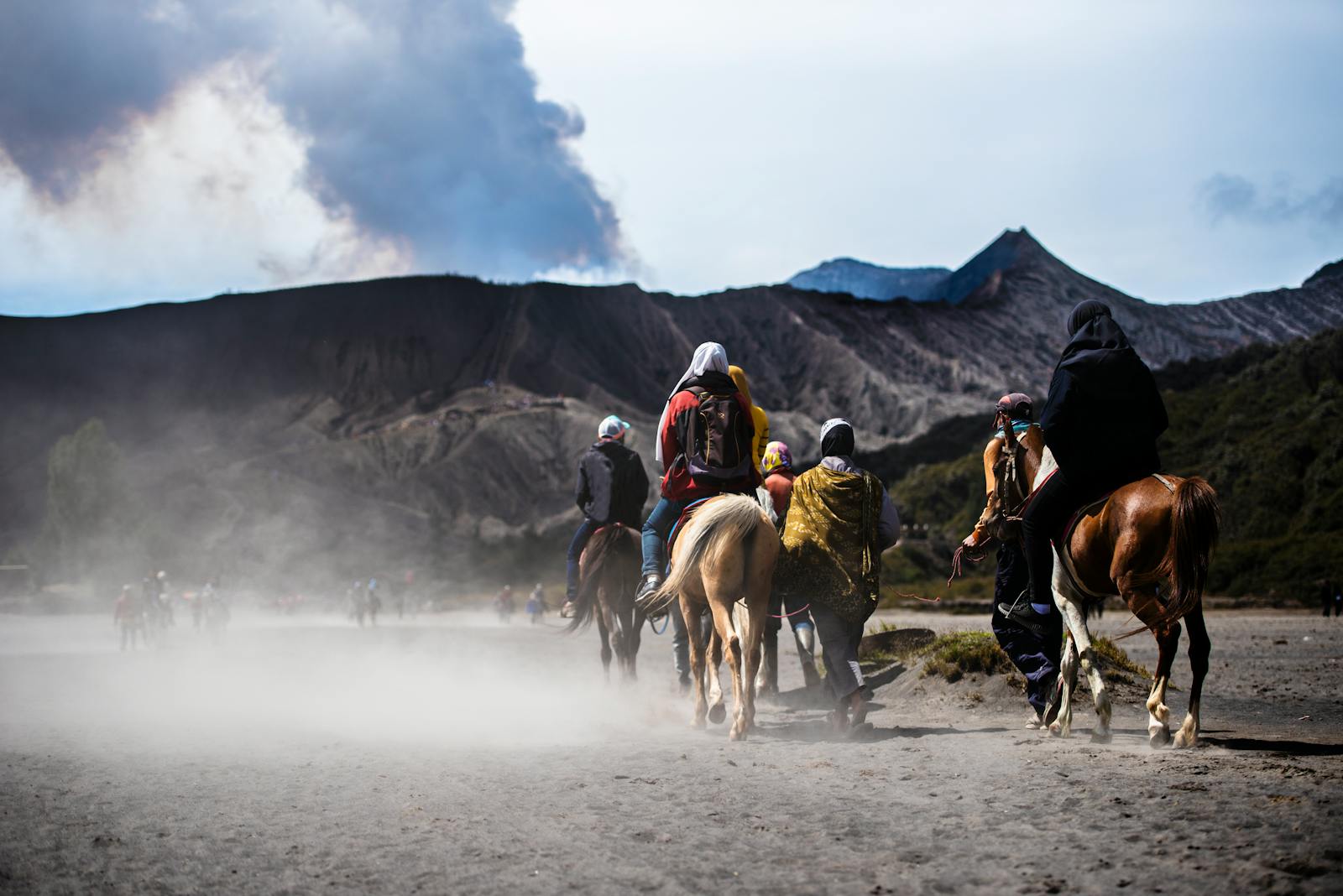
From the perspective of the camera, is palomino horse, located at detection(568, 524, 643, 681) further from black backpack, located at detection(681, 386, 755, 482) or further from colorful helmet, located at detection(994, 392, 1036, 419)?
colorful helmet, located at detection(994, 392, 1036, 419)

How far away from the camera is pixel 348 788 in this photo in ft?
20.9

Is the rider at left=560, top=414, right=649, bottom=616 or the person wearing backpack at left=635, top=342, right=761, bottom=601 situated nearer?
the person wearing backpack at left=635, top=342, right=761, bottom=601

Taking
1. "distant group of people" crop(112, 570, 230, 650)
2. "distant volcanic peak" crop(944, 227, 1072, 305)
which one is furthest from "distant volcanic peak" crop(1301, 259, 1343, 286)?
"distant group of people" crop(112, 570, 230, 650)

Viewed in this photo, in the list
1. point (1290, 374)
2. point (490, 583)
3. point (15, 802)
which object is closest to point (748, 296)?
point (490, 583)

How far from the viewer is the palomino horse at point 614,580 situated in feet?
38.0

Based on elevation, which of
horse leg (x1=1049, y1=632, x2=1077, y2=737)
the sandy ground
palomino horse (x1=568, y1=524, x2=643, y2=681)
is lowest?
the sandy ground

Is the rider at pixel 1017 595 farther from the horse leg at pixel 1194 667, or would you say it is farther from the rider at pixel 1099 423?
the horse leg at pixel 1194 667

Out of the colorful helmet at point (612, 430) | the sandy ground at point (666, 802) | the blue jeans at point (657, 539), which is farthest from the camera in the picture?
the colorful helmet at point (612, 430)

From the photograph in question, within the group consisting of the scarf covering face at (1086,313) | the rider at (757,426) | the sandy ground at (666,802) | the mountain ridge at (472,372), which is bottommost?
the sandy ground at (666,802)

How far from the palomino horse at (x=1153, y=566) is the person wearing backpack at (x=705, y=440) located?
8.15ft

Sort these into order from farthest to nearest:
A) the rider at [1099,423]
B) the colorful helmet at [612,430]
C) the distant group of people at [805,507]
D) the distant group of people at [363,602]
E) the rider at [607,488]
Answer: the distant group of people at [363,602] < the colorful helmet at [612,430] < the rider at [607,488] < the distant group of people at [805,507] < the rider at [1099,423]

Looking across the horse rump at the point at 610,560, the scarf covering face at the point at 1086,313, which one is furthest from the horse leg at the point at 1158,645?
the horse rump at the point at 610,560

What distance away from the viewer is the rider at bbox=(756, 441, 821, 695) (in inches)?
392

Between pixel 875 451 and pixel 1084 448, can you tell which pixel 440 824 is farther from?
pixel 875 451
